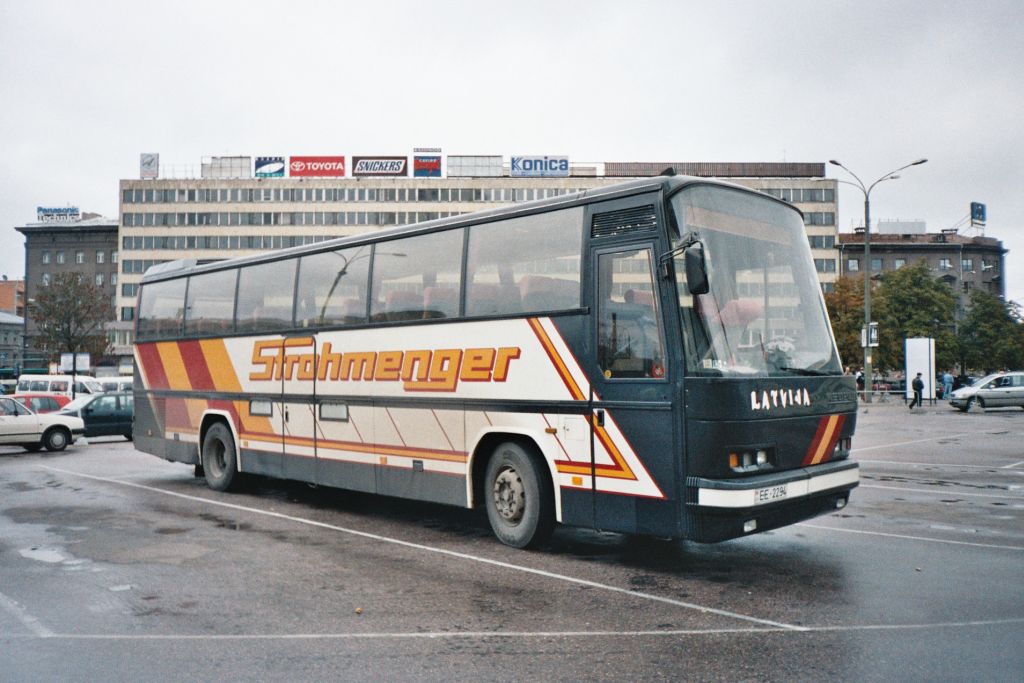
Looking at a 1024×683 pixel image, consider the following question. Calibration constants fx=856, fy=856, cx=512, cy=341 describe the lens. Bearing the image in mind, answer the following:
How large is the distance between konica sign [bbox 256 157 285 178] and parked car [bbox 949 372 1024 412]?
70.0 meters

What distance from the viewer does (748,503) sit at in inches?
267

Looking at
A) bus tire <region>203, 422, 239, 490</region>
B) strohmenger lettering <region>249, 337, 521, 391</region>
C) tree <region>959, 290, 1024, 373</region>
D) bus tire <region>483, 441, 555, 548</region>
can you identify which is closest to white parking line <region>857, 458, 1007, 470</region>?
bus tire <region>483, 441, 555, 548</region>

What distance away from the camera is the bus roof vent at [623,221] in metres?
7.47

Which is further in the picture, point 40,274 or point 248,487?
point 40,274

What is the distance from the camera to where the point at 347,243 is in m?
11.0

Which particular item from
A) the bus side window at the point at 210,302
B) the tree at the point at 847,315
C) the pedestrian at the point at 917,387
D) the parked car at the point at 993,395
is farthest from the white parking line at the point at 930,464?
the tree at the point at 847,315

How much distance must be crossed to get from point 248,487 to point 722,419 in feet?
29.5

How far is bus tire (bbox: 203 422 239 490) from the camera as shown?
1298cm

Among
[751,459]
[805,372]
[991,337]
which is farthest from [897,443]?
[991,337]

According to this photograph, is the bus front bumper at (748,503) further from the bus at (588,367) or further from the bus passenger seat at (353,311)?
the bus passenger seat at (353,311)

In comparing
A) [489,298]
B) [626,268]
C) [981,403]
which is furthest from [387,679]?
[981,403]

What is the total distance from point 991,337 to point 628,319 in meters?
78.9

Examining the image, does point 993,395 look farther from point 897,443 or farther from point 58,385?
point 58,385

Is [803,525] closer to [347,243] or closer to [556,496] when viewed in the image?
[556,496]
